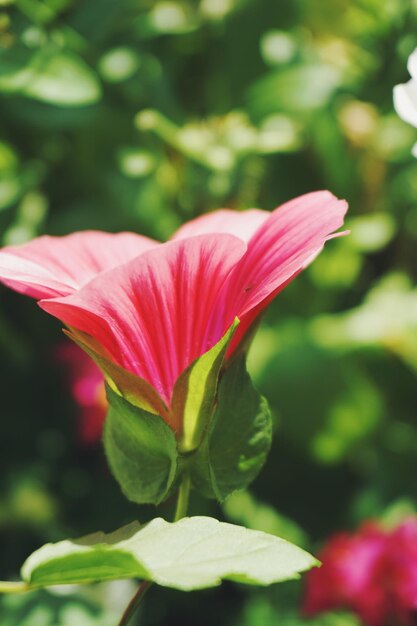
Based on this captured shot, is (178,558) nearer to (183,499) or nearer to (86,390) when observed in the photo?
(183,499)

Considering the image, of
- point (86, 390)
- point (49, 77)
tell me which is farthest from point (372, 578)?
point (49, 77)

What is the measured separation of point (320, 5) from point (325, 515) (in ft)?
1.66

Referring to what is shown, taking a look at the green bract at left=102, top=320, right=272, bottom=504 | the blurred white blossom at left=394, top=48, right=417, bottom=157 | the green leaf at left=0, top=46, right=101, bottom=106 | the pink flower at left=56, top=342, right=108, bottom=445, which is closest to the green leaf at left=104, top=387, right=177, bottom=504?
the green bract at left=102, top=320, right=272, bottom=504

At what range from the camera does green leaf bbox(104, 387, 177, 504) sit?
1.05 ft

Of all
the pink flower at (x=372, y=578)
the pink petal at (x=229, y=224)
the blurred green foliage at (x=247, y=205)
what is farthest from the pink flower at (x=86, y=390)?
the pink petal at (x=229, y=224)

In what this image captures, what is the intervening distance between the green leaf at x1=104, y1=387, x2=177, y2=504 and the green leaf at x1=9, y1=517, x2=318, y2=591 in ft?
0.14

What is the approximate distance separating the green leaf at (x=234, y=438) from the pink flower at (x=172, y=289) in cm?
1

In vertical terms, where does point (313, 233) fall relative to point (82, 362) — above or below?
above

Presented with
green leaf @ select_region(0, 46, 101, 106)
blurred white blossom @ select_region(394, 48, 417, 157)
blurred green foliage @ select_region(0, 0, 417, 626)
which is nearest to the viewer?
blurred white blossom @ select_region(394, 48, 417, 157)

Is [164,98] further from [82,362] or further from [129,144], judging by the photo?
[82,362]

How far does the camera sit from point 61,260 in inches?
14.5

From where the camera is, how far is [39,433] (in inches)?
33.6

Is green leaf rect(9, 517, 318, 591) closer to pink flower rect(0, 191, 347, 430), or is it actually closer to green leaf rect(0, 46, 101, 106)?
pink flower rect(0, 191, 347, 430)

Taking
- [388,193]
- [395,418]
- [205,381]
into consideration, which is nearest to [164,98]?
[388,193]
